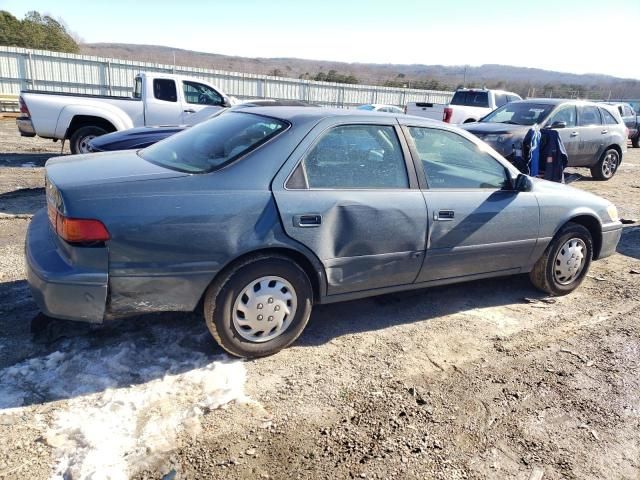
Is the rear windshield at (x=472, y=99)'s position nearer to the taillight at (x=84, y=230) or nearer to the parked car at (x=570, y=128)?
the parked car at (x=570, y=128)

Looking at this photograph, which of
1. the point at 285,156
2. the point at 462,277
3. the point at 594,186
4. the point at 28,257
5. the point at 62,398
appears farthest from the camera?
the point at 594,186

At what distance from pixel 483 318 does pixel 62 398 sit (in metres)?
3.15

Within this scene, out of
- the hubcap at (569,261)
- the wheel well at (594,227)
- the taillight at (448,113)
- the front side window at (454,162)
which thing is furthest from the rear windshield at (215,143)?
the taillight at (448,113)

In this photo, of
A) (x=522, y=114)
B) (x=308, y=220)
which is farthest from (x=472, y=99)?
(x=308, y=220)

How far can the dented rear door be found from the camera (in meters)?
3.20

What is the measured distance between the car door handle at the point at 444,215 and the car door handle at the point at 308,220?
3.22 ft

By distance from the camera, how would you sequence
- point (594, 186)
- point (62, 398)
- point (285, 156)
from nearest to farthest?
point (62, 398)
point (285, 156)
point (594, 186)

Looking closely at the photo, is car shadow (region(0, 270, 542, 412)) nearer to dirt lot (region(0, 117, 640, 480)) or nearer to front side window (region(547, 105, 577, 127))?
dirt lot (region(0, 117, 640, 480))

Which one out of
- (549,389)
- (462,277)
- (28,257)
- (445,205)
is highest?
(445,205)

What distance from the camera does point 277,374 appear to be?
3.19m

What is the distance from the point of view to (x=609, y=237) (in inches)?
Answer: 189

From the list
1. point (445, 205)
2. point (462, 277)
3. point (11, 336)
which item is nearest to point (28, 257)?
point (11, 336)

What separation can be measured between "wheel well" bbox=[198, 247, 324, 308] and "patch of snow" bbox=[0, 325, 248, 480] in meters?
0.45

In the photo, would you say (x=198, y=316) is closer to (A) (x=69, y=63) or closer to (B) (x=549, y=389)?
(B) (x=549, y=389)
